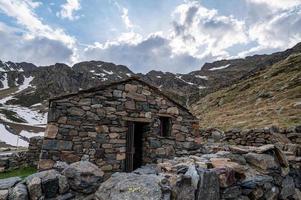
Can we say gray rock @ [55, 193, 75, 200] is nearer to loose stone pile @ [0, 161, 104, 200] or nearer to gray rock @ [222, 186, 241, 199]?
loose stone pile @ [0, 161, 104, 200]

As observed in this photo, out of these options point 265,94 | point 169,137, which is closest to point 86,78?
point 265,94

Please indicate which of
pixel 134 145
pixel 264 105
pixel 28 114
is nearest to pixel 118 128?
pixel 134 145

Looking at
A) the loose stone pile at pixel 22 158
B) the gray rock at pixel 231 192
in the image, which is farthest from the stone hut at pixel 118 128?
the loose stone pile at pixel 22 158

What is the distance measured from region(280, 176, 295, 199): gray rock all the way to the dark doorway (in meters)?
5.84

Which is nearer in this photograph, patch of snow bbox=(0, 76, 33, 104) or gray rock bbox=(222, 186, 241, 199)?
gray rock bbox=(222, 186, 241, 199)

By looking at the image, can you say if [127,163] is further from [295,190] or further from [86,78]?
[86,78]

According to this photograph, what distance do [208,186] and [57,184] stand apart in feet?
8.35

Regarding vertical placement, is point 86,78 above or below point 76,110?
above

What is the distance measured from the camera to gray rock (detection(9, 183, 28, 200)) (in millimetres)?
3842

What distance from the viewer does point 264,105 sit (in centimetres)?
3133

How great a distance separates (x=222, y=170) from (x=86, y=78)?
160 metres

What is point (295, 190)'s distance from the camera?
7.17 metres

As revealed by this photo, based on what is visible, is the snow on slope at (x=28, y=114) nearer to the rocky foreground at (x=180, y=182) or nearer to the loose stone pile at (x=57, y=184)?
the rocky foreground at (x=180, y=182)

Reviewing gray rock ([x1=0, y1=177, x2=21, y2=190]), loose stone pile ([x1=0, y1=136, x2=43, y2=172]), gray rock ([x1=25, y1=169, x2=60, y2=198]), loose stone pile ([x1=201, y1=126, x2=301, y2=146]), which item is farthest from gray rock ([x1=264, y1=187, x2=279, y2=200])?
loose stone pile ([x1=0, y1=136, x2=43, y2=172])
